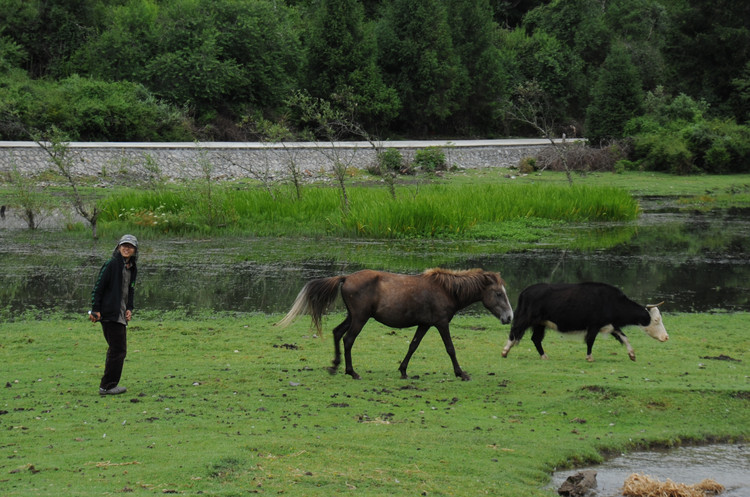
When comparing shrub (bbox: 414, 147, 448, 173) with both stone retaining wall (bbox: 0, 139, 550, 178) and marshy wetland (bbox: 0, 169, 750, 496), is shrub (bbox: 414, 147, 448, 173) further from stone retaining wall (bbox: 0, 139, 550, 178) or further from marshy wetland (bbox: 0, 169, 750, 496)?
marshy wetland (bbox: 0, 169, 750, 496)

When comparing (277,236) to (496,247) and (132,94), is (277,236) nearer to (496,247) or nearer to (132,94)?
(496,247)

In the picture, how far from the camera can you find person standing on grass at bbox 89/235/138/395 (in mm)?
9156

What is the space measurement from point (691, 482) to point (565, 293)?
408 centimetres

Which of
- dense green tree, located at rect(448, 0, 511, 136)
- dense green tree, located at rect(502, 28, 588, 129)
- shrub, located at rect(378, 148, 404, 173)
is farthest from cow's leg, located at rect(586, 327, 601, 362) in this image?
dense green tree, located at rect(502, 28, 588, 129)

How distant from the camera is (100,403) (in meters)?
8.76

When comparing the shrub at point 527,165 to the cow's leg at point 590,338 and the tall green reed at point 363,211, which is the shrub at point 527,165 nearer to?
the tall green reed at point 363,211

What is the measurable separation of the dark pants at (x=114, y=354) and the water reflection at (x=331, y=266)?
5542 mm

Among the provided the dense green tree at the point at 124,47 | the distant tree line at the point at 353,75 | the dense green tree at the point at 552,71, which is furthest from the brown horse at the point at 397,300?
the dense green tree at the point at 552,71

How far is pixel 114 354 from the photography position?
9.16 m

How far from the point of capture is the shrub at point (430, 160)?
124ft

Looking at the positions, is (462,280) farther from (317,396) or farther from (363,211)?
(363,211)

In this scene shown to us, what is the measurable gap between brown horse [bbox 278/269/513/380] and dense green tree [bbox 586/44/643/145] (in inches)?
1362

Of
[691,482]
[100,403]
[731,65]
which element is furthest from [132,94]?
[691,482]

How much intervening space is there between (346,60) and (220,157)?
42.7 feet
